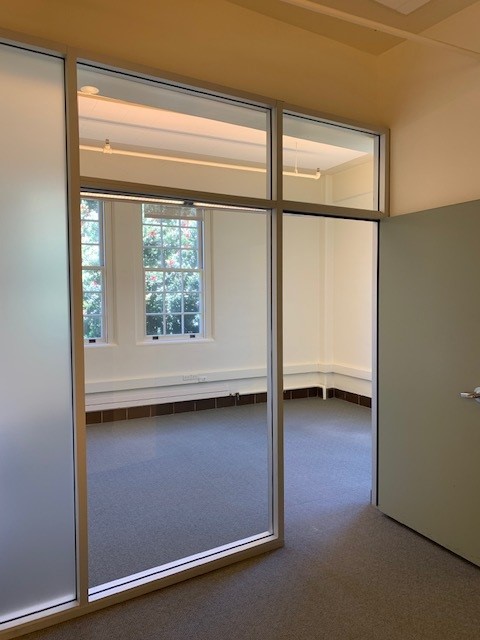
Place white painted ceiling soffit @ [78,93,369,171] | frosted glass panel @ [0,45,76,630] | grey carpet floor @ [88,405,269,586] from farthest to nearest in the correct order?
grey carpet floor @ [88,405,269,586]
white painted ceiling soffit @ [78,93,369,171]
frosted glass panel @ [0,45,76,630]

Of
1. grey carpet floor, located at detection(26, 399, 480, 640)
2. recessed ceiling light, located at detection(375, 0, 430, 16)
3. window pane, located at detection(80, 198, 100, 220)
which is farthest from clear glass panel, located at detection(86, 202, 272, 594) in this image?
recessed ceiling light, located at detection(375, 0, 430, 16)

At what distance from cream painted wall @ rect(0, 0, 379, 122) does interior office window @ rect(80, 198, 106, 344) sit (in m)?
0.80

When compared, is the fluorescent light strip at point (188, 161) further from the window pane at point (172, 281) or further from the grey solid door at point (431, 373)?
the window pane at point (172, 281)

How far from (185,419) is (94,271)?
5.45ft

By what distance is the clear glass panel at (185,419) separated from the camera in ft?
9.54

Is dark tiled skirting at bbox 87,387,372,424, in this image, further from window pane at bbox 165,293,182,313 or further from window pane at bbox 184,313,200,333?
window pane at bbox 165,293,182,313

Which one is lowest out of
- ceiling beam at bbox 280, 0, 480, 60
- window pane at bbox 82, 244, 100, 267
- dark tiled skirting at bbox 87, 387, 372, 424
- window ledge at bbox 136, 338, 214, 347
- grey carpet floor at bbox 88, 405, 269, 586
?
grey carpet floor at bbox 88, 405, 269, 586

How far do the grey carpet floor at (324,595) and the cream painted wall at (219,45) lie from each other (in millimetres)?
2731

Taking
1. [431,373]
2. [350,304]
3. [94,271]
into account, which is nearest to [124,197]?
[94,271]

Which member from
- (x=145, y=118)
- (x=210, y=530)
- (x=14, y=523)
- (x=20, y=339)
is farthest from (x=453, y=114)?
(x=14, y=523)

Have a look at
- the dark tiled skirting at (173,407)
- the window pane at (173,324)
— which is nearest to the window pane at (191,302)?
the window pane at (173,324)

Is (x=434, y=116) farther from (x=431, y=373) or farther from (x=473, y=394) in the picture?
(x=473, y=394)

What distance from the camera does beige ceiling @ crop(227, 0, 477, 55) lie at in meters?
2.60

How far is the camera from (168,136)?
2871 millimetres
